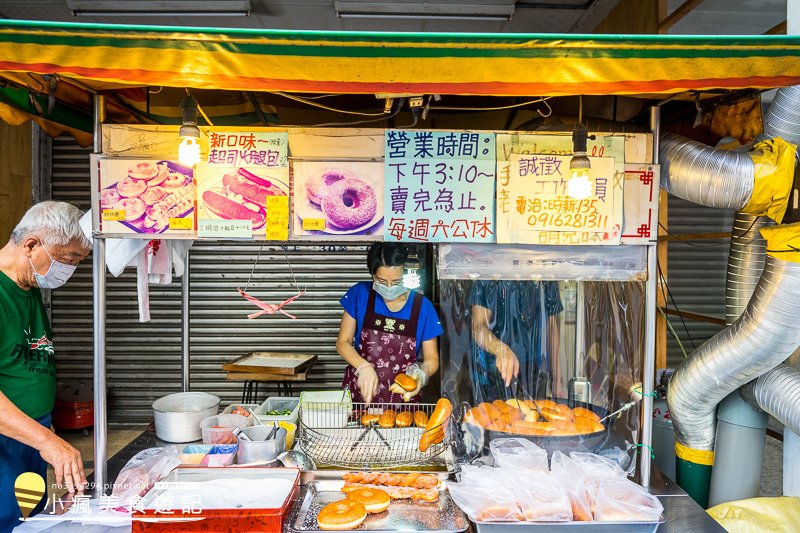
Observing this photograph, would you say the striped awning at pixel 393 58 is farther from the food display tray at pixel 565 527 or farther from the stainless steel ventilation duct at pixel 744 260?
the food display tray at pixel 565 527

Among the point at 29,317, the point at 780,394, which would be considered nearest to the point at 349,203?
the point at 29,317

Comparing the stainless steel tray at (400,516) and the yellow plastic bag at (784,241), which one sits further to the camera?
the yellow plastic bag at (784,241)

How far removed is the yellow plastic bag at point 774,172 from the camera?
2.53m

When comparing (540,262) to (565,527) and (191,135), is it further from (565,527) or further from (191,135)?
(191,135)

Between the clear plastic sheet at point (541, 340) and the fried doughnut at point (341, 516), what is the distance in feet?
3.05

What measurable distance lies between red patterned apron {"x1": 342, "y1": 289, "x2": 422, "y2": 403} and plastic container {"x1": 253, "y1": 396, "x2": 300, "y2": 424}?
2.47 feet

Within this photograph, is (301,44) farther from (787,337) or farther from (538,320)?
(787,337)

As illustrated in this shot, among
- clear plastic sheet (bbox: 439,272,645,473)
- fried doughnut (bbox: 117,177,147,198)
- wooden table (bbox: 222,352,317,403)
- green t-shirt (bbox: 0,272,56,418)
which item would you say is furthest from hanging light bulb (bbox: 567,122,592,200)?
wooden table (bbox: 222,352,317,403)

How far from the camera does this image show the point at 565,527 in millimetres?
2121

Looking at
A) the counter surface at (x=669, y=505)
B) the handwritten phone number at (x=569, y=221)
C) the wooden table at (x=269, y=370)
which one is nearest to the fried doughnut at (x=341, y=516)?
the counter surface at (x=669, y=505)

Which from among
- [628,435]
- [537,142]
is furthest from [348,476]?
[537,142]

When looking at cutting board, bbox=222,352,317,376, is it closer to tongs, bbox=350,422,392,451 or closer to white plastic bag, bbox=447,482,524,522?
tongs, bbox=350,422,392,451

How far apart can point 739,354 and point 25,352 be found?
3.67 metres

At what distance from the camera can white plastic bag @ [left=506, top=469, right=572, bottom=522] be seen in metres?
2.14
